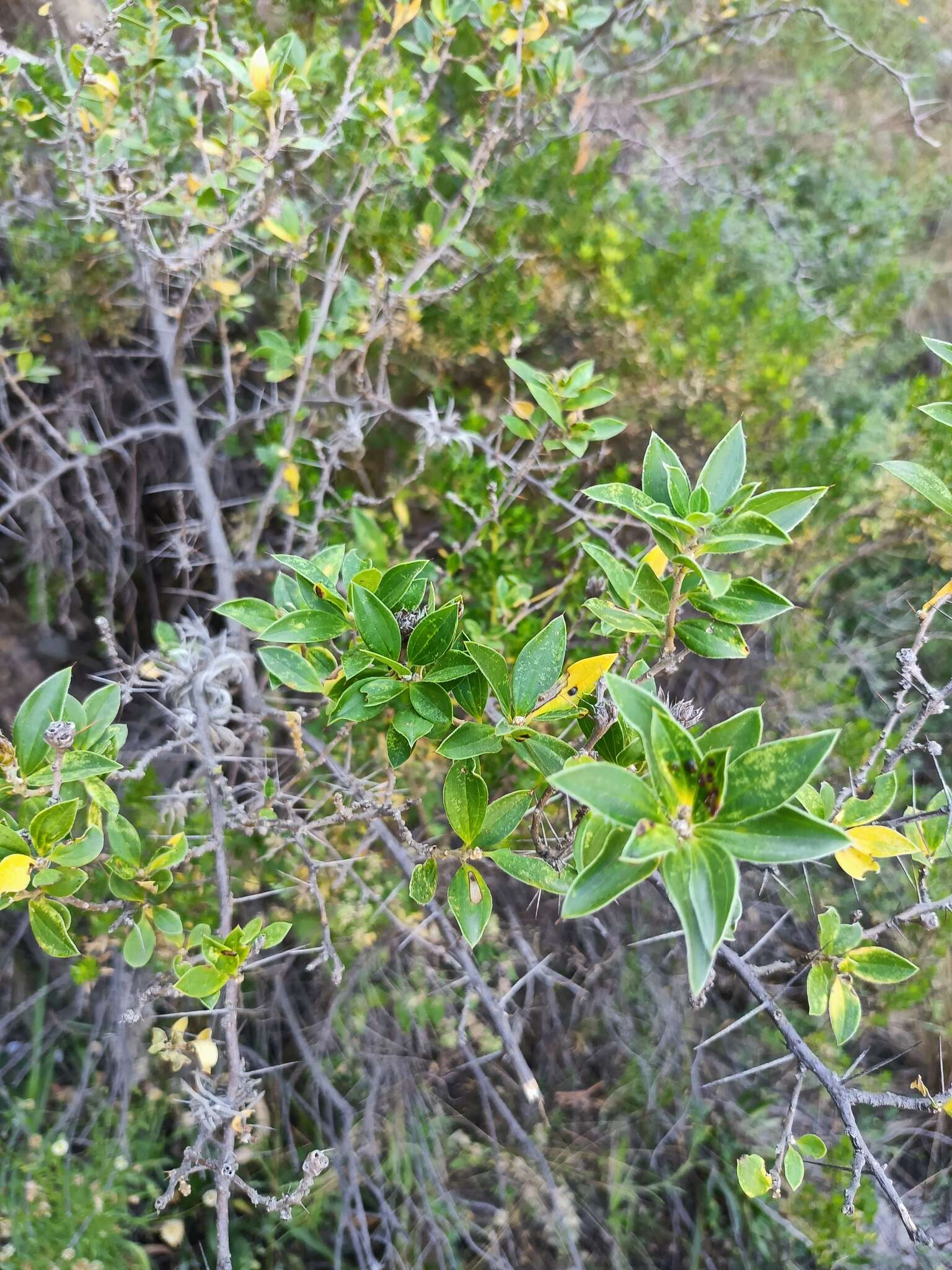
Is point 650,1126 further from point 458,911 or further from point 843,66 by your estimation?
point 843,66

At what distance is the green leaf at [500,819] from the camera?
92 cm

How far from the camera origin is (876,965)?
97 cm

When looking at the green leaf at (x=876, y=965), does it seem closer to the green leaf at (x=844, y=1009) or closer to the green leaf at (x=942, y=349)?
the green leaf at (x=844, y=1009)

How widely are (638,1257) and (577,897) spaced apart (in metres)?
1.88

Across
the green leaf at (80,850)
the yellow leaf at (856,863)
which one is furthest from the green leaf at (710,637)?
the green leaf at (80,850)

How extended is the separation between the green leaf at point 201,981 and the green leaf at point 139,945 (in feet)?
0.48

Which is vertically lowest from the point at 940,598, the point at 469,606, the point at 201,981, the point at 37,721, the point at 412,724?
the point at 201,981

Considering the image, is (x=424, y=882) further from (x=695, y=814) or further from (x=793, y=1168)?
(x=793, y=1168)

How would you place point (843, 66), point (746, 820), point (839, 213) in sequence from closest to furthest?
point (746, 820) → point (839, 213) → point (843, 66)

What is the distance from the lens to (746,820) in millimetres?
630

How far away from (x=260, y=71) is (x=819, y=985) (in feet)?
5.35

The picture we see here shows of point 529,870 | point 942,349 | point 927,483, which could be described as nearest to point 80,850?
point 529,870

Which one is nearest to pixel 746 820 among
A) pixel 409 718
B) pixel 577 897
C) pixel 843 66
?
pixel 577 897

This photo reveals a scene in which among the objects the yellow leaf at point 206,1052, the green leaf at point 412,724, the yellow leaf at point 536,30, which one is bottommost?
the yellow leaf at point 206,1052
